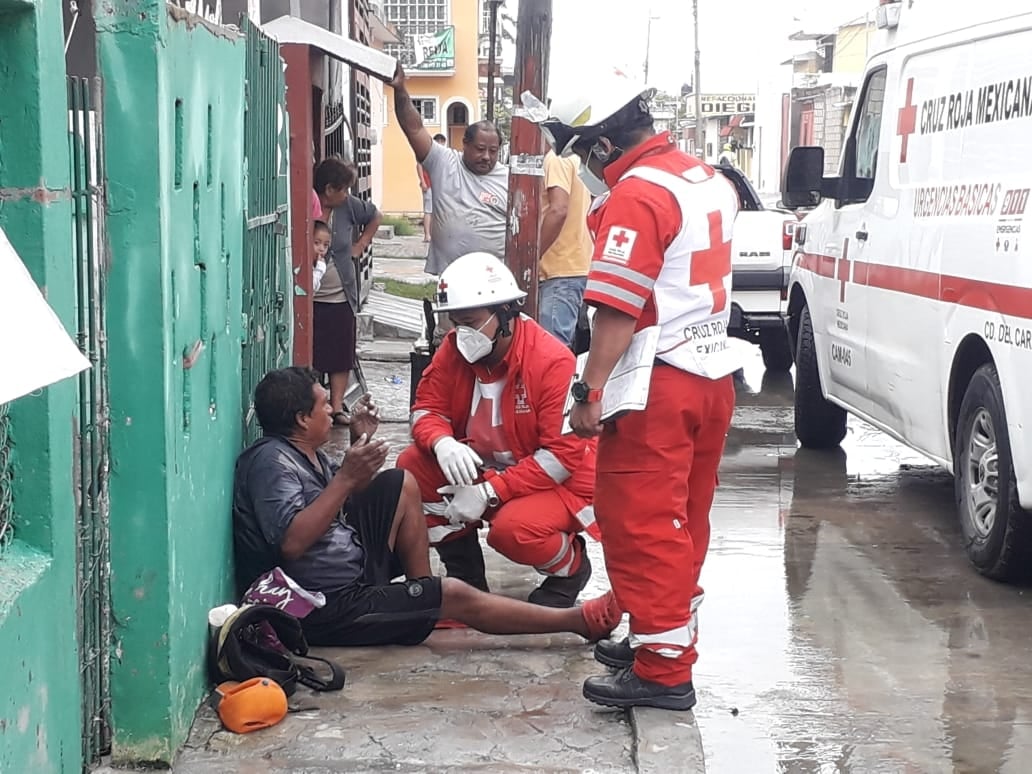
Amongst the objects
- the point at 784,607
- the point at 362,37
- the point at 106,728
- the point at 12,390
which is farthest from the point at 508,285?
the point at 362,37

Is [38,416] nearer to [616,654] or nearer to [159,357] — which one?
[159,357]

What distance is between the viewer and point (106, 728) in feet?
12.7

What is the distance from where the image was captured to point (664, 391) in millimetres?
4305

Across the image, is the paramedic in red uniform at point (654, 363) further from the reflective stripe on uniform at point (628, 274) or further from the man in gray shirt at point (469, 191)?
the man in gray shirt at point (469, 191)

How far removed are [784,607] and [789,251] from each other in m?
6.74

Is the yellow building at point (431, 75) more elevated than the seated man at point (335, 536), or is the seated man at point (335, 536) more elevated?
the yellow building at point (431, 75)

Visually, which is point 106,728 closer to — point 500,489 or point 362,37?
point 500,489

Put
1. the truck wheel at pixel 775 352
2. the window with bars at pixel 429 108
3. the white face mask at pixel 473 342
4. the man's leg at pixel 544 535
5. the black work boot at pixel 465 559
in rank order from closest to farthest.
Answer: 1. the man's leg at pixel 544 535
2. the white face mask at pixel 473 342
3. the black work boot at pixel 465 559
4. the truck wheel at pixel 775 352
5. the window with bars at pixel 429 108

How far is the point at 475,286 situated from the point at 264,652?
155 cm

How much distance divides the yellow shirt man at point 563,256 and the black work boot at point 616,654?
3.71 metres

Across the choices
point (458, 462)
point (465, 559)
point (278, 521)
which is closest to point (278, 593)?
point (278, 521)

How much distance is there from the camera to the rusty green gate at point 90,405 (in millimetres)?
3492

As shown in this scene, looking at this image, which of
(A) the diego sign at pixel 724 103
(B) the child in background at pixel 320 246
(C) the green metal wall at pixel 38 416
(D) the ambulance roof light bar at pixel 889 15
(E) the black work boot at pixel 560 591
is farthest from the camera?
(A) the diego sign at pixel 724 103

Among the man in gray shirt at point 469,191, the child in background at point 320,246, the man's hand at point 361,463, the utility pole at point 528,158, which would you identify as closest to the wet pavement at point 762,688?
the man's hand at point 361,463
